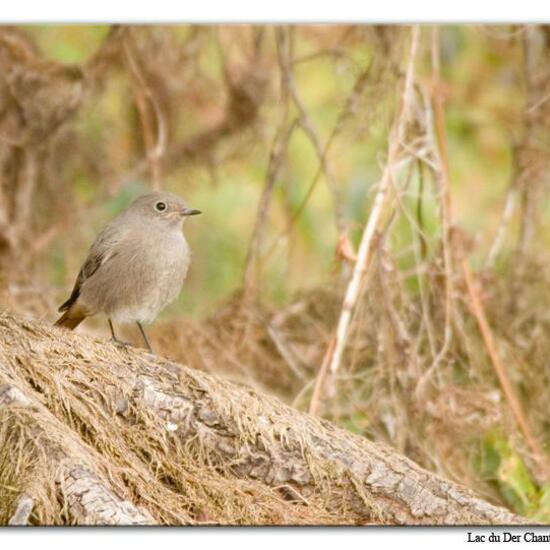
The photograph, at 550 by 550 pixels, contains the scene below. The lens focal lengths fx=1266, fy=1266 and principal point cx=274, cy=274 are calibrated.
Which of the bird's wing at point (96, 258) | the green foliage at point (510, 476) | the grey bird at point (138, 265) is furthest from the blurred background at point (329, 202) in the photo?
the bird's wing at point (96, 258)

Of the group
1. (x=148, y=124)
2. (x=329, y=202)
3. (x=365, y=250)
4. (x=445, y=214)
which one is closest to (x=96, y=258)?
(x=365, y=250)

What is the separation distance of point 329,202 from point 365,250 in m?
2.48

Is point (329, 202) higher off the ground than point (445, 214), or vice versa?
point (445, 214)

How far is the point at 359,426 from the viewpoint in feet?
17.5

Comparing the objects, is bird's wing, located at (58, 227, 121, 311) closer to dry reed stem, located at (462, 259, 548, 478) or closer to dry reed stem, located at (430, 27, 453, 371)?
dry reed stem, located at (430, 27, 453, 371)

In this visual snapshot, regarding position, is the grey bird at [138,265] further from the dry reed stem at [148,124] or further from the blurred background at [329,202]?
the dry reed stem at [148,124]

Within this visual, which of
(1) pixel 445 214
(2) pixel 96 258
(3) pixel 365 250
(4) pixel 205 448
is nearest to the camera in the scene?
(4) pixel 205 448

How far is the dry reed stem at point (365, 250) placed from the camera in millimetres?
4906

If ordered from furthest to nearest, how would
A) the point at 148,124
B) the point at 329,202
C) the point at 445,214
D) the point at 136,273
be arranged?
the point at 329,202 < the point at 148,124 < the point at 445,214 < the point at 136,273

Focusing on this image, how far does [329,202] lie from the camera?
294 inches

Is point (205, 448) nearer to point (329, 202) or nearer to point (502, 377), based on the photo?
point (502, 377)

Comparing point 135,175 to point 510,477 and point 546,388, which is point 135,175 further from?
point 510,477

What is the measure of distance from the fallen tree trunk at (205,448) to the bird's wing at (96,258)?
0.71 m
